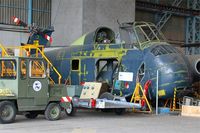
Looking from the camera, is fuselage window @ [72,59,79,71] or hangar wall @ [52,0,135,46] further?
hangar wall @ [52,0,135,46]

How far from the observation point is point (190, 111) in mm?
17625

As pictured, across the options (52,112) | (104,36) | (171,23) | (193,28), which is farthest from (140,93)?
(193,28)

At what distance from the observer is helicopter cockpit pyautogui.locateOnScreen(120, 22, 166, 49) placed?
1731 cm

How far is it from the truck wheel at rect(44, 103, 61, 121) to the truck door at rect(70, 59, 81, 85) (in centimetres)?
363

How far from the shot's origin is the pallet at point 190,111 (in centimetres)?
1747

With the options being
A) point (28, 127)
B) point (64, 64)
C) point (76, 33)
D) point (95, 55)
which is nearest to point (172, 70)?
point (95, 55)

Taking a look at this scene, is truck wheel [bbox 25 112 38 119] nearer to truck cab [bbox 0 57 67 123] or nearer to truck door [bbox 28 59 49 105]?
truck cab [bbox 0 57 67 123]

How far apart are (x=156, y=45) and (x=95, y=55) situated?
2653 millimetres

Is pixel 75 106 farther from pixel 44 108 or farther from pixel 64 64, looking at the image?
pixel 64 64

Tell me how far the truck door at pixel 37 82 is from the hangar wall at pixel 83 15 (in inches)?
493

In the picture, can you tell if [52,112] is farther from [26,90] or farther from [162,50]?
[162,50]

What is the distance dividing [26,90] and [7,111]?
0.98 meters

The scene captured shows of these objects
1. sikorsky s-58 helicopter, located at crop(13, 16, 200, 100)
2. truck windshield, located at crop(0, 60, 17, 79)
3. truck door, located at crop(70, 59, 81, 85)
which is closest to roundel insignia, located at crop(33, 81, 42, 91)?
truck windshield, located at crop(0, 60, 17, 79)

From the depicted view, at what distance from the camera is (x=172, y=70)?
1655 centimetres
